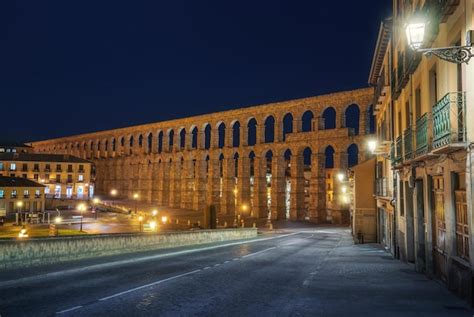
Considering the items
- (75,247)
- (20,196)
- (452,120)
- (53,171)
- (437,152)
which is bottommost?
(75,247)

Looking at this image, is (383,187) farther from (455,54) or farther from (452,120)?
(455,54)

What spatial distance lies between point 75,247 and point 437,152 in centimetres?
1422

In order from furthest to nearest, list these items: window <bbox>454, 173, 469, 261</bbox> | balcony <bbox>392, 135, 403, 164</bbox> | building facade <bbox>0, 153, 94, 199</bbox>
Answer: building facade <bbox>0, 153, 94, 199</bbox>
balcony <bbox>392, 135, 403, 164</bbox>
window <bbox>454, 173, 469, 261</bbox>

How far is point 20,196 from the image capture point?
→ 212 ft

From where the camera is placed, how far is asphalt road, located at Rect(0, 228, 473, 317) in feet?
32.5

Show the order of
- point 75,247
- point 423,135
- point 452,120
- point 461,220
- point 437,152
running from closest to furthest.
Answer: point 452,120, point 461,220, point 437,152, point 423,135, point 75,247

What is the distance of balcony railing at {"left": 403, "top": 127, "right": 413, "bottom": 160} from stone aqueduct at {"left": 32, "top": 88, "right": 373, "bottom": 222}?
95.1 ft

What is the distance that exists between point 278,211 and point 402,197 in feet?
156

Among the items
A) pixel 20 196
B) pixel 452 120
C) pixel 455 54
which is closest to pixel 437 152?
pixel 452 120

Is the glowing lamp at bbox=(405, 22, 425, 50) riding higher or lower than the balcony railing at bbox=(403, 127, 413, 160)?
higher

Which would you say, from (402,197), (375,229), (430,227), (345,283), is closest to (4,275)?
(345,283)

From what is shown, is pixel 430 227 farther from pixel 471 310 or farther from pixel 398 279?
pixel 471 310

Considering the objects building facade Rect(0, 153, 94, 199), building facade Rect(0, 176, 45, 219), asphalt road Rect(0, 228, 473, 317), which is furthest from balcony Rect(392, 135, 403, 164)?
building facade Rect(0, 153, 94, 199)

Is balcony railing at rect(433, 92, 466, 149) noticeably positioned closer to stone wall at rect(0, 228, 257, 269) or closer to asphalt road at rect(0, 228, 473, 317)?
asphalt road at rect(0, 228, 473, 317)
